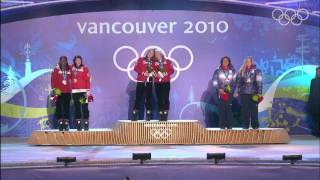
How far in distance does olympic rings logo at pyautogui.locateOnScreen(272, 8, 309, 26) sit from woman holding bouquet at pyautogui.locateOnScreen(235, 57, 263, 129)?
3.92ft

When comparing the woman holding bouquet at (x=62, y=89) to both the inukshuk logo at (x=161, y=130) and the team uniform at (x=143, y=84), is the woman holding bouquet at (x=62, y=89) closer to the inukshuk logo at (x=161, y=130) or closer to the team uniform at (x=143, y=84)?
the team uniform at (x=143, y=84)

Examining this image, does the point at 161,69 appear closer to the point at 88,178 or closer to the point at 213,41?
the point at 213,41

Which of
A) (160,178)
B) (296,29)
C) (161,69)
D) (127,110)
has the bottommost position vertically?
(160,178)

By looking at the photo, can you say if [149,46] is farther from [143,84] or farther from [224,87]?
[224,87]

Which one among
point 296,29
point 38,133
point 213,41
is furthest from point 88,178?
point 296,29

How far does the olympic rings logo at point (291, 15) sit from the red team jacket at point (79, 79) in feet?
11.3

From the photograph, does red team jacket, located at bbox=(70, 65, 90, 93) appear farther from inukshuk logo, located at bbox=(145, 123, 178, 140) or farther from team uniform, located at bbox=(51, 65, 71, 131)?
inukshuk logo, located at bbox=(145, 123, 178, 140)

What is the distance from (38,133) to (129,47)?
2225 millimetres

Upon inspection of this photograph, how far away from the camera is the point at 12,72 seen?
1056 centimetres

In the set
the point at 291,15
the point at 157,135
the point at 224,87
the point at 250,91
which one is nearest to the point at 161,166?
the point at 157,135

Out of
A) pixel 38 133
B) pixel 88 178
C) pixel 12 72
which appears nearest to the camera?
pixel 88 178

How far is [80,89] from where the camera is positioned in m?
9.73

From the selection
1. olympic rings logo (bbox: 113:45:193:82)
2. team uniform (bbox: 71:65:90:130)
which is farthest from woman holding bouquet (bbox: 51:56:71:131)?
olympic rings logo (bbox: 113:45:193:82)

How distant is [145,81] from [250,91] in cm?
171
